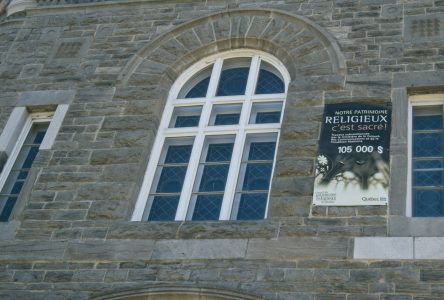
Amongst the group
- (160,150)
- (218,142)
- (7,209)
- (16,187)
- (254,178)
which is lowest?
(7,209)

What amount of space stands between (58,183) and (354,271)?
3952 mm

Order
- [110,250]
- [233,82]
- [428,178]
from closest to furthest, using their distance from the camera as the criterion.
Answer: [110,250] < [428,178] < [233,82]

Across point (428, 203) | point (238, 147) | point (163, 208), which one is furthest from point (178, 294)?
point (428, 203)

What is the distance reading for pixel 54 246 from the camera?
1034 centimetres

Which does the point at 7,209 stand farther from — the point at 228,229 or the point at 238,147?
the point at 228,229

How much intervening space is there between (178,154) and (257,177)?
119 centimetres

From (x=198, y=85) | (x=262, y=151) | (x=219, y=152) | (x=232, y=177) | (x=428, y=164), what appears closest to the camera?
(x=428, y=164)

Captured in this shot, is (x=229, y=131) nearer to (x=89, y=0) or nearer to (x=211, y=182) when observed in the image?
(x=211, y=182)

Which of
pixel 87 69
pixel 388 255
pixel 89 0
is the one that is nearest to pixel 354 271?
pixel 388 255

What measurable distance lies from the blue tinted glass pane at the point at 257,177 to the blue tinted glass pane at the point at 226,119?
2.69 ft

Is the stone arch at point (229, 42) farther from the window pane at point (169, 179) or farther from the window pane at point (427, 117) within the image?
the window pane at point (427, 117)

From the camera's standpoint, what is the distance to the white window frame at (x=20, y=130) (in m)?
11.8

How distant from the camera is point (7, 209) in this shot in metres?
11.4

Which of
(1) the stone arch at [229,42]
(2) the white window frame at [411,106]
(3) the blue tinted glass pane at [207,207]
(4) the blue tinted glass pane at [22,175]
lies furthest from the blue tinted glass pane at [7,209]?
(2) the white window frame at [411,106]
